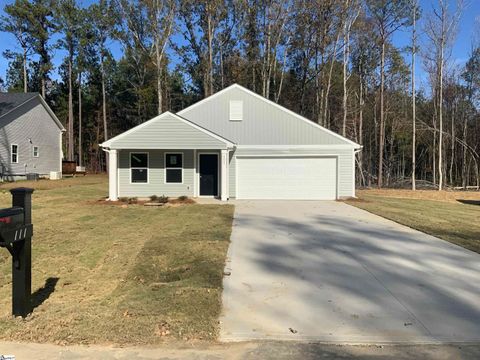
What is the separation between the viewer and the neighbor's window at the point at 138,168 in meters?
18.7

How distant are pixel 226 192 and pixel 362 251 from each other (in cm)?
1031

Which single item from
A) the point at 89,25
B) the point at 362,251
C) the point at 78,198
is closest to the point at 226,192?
the point at 78,198

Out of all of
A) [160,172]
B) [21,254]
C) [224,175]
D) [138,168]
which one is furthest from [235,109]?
[21,254]

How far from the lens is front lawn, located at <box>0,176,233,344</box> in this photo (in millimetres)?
4270

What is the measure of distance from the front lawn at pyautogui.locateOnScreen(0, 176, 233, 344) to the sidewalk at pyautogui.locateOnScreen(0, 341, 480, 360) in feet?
0.60

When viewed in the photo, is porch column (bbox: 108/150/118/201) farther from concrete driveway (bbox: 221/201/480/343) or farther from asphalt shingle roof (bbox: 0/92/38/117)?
asphalt shingle roof (bbox: 0/92/38/117)

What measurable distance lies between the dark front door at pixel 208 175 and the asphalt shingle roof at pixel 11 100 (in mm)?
15307

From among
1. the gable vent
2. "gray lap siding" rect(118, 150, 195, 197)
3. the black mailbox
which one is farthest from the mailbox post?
the gable vent

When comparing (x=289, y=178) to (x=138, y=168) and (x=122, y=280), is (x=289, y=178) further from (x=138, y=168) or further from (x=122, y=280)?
(x=122, y=280)

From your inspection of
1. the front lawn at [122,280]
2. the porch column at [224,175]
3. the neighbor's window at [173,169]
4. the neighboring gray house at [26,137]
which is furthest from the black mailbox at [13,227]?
the neighboring gray house at [26,137]

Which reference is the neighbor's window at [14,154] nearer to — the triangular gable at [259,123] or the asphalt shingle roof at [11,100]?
the asphalt shingle roof at [11,100]

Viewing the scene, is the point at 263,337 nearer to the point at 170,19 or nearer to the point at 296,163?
the point at 296,163

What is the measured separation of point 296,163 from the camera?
63.4 ft

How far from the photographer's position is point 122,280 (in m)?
6.20
